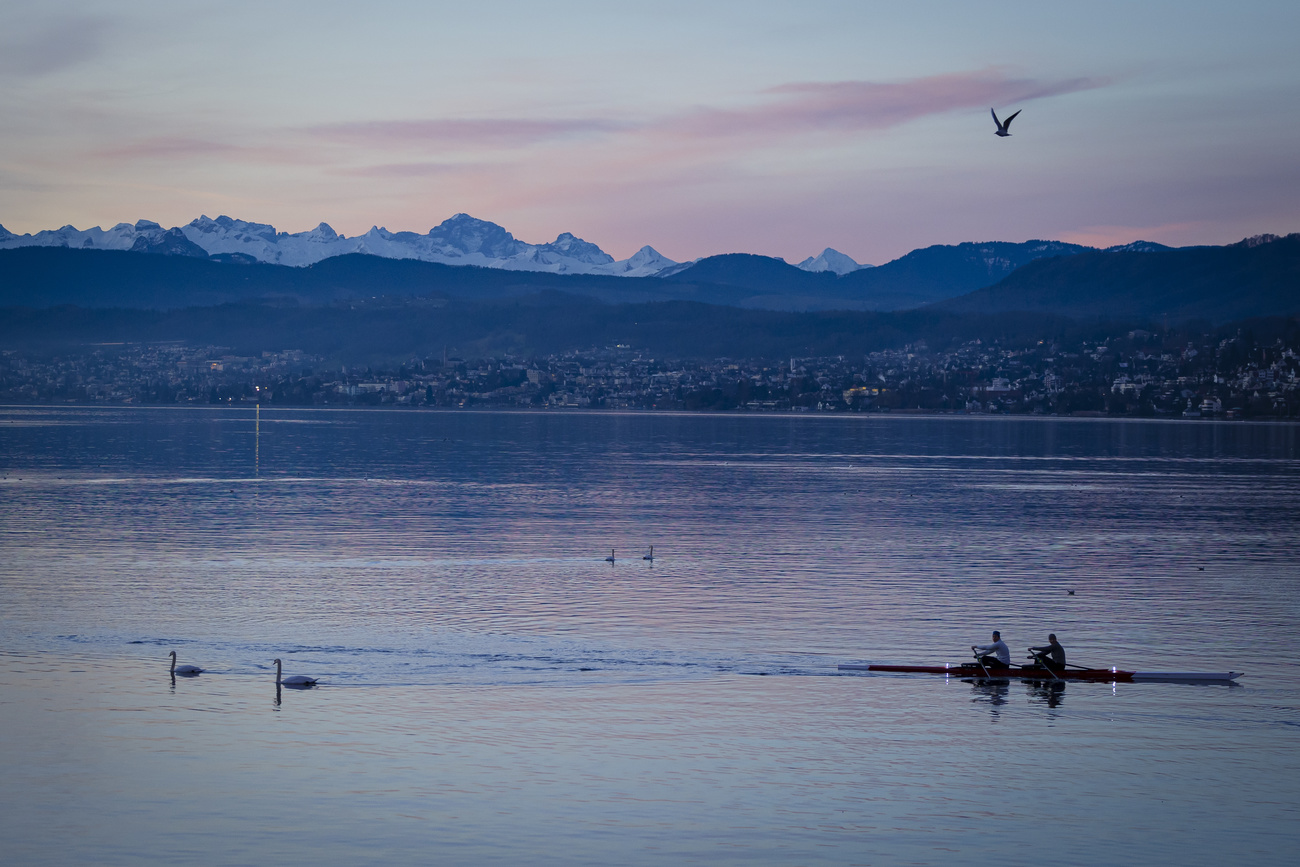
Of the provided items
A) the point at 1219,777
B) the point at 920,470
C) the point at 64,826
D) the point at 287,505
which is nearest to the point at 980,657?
the point at 1219,777

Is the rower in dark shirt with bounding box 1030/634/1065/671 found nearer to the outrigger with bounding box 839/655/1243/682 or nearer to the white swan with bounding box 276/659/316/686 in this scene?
the outrigger with bounding box 839/655/1243/682

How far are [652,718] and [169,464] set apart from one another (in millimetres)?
114210

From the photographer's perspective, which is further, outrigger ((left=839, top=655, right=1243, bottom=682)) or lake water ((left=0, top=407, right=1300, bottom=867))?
outrigger ((left=839, top=655, right=1243, bottom=682))

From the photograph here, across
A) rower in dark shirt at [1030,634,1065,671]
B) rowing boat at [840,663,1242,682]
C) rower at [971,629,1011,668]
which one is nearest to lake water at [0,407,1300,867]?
rowing boat at [840,663,1242,682]

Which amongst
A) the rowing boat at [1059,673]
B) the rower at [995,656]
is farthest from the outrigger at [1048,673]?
the rower at [995,656]

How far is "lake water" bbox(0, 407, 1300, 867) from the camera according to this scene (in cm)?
2486

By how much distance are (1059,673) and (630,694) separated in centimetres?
1270

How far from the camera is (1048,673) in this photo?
37.6 m

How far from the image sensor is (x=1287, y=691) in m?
36.6

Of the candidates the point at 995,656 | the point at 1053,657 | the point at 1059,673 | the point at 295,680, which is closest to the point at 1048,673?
the point at 1059,673

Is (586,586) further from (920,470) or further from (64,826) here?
(920,470)

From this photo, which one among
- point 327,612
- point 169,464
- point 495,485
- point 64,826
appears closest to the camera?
point 64,826

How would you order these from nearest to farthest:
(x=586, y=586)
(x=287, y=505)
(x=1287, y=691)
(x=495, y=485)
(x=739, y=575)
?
(x=1287, y=691), (x=586, y=586), (x=739, y=575), (x=287, y=505), (x=495, y=485)

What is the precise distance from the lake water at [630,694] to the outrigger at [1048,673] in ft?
1.54
